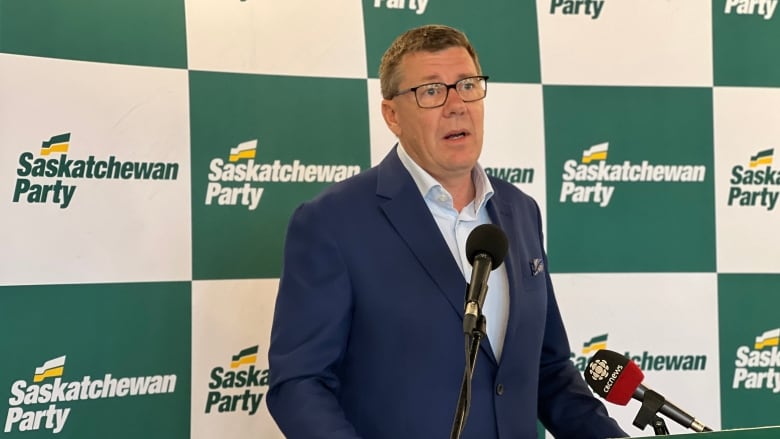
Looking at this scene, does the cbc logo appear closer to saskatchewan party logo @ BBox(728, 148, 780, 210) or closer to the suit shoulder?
the suit shoulder

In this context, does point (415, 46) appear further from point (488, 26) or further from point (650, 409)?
point (488, 26)

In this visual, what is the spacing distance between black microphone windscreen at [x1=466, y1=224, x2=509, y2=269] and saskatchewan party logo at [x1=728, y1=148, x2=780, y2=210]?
2.02 meters

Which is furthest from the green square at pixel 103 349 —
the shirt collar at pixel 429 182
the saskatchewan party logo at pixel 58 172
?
the shirt collar at pixel 429 182

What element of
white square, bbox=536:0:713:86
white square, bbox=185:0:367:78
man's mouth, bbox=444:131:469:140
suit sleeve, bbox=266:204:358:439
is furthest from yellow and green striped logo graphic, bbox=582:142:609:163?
suit sleeve, bbox=266:204:358:439

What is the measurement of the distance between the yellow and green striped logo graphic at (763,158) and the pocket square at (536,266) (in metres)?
1.53

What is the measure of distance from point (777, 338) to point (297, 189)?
71.3 inches

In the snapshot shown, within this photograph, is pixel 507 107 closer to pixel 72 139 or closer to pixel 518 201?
pixel 518 201

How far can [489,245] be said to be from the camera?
1.71 meters

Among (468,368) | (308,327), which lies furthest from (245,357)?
(468,368)

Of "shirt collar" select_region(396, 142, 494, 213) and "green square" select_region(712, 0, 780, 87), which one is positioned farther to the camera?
"green square" select_region(712, 0, 780, 87)

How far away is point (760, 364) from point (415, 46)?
1.97 m

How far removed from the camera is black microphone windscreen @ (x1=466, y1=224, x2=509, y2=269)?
171 cm

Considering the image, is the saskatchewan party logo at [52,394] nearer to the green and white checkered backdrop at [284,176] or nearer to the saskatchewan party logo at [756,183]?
the green and white checkered backdrop at [284,176]

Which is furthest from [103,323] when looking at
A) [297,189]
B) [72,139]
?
[297,189]
